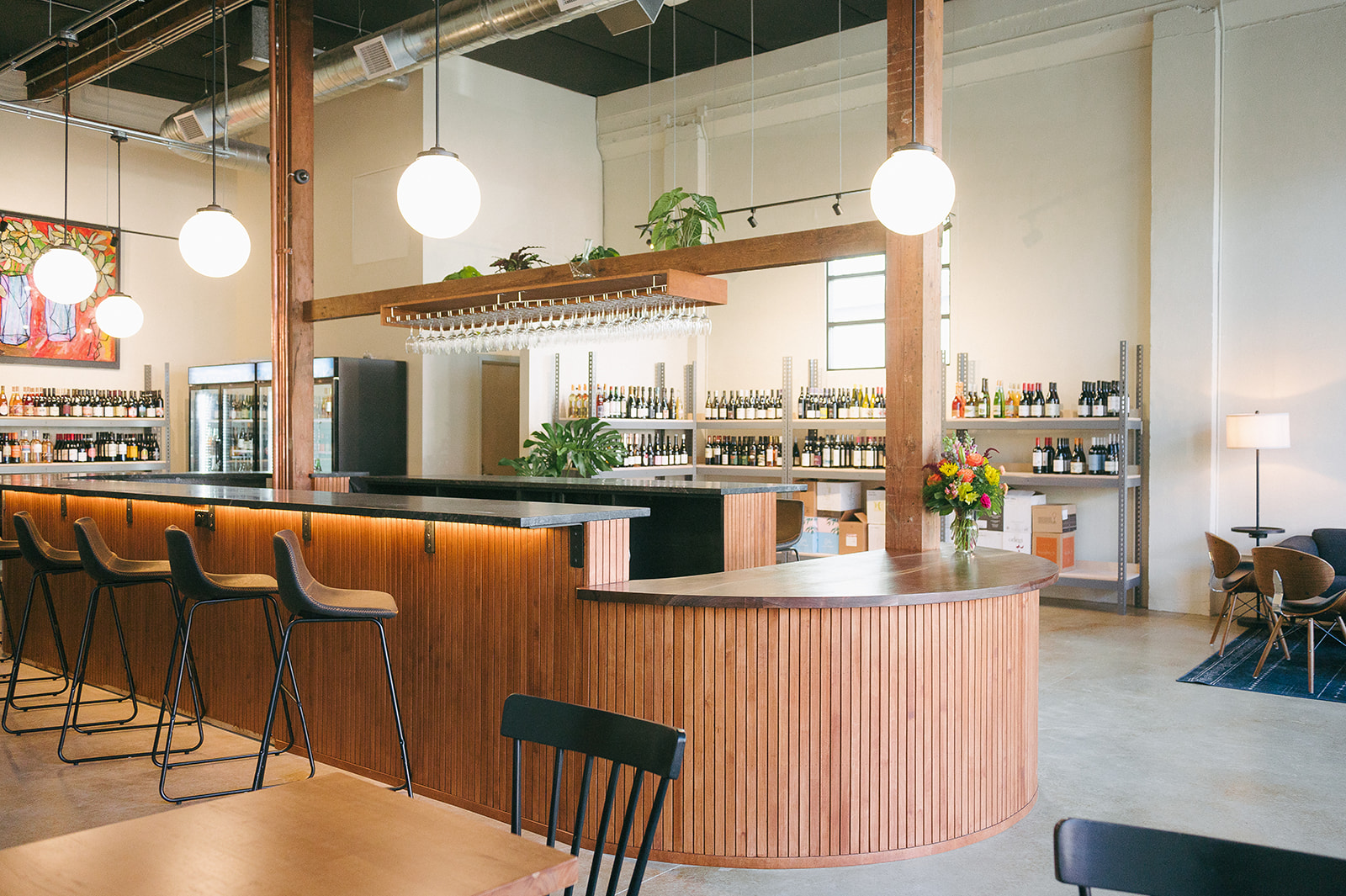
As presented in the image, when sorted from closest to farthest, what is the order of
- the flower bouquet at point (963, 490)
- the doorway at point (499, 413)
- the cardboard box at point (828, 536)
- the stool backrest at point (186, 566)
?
1. the stool backrest at point (186, 566)
2. the flower bouquet at point (963, 490)
3. the cardboard box at point (828, 536)
4. the doorway at point (499, 413)

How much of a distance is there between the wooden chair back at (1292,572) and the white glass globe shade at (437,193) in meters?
4.74

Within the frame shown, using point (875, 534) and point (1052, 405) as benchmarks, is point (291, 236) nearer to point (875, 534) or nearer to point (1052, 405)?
point (875, 534)

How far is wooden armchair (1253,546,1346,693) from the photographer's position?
18.1 feet

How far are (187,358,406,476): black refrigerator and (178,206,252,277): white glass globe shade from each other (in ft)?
12.3

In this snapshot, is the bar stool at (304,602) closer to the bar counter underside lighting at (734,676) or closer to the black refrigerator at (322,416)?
the bar counter underside lighting at (734,676)

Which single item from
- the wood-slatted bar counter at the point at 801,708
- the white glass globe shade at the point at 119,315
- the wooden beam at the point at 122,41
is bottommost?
the wood-slatted bar counter at the point at 801,708

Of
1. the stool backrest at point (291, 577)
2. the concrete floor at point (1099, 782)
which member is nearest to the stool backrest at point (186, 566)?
the stool backrest at point (291, 577)

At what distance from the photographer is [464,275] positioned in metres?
6.16

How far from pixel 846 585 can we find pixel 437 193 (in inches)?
78.9

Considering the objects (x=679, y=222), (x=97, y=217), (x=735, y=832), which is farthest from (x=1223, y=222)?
(x=97, y=217)

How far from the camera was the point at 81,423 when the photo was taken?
8508 millimetres

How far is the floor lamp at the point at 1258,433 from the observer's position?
265 inches

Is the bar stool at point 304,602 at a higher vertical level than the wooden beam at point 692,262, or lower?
lower

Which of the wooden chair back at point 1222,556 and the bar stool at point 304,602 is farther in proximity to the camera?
the wooden chair back at point 1222,556
